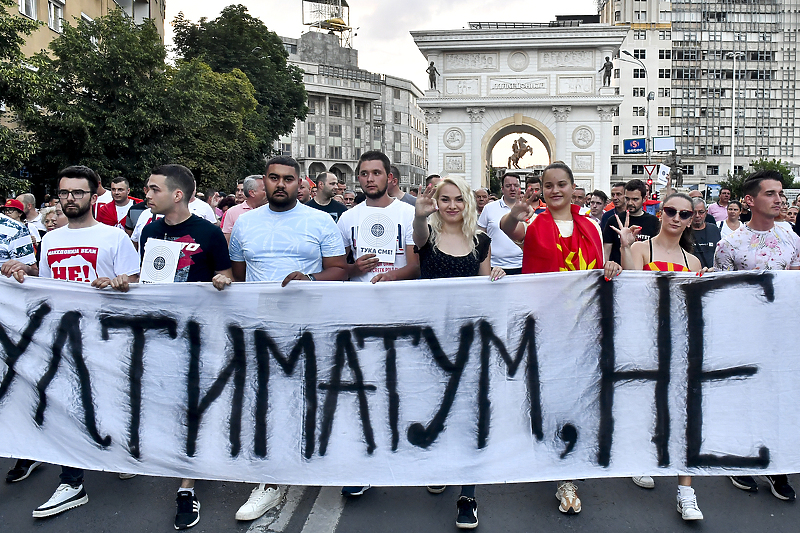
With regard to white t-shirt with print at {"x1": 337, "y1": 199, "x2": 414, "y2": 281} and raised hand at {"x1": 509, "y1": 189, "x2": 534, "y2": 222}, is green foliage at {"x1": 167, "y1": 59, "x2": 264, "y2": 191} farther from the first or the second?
raised hand at {"x1": 509, "y1": 189, "x2": 534, "y2": 222}

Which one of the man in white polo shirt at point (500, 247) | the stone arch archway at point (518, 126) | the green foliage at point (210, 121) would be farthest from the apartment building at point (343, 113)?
the man in white polo shirt at point (500, 247)

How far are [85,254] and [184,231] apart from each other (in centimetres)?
66

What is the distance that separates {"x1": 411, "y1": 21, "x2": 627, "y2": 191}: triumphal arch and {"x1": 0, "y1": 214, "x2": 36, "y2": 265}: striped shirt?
41244 millimetres

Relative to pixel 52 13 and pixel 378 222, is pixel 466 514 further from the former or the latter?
pixel 52 13

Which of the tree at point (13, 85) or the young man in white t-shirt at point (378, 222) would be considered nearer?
the young man in white t-shirt at point (378, 222)

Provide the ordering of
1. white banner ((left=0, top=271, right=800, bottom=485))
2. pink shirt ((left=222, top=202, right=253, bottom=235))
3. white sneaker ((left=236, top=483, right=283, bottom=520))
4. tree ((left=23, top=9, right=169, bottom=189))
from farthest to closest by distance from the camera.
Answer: tree ((left=23, top=9, right=169, bottom=189))
pink shirt ((left=222, top=202, right=253, bottom=235))
white banner ((left=0, top=271, right=800, bottom=485))
white sneaker ((left=236, top=483, right=283, bottom=520))

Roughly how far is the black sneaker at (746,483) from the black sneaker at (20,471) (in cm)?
458

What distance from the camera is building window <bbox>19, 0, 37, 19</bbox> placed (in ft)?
78.6

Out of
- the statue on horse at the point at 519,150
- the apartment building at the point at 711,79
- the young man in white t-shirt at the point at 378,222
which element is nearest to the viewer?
the young man in white t-shirt at the point at 378,222

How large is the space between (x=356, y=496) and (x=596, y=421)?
1.50 m

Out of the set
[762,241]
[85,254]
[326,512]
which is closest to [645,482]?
[762,241]

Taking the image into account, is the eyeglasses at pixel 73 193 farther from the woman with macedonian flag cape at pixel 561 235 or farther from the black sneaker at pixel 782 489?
the black sneaker at pixel 782 489

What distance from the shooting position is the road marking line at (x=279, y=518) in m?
3.93

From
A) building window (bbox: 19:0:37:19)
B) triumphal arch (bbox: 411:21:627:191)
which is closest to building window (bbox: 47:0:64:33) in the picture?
building window (bbox: 19:0:37:19)
